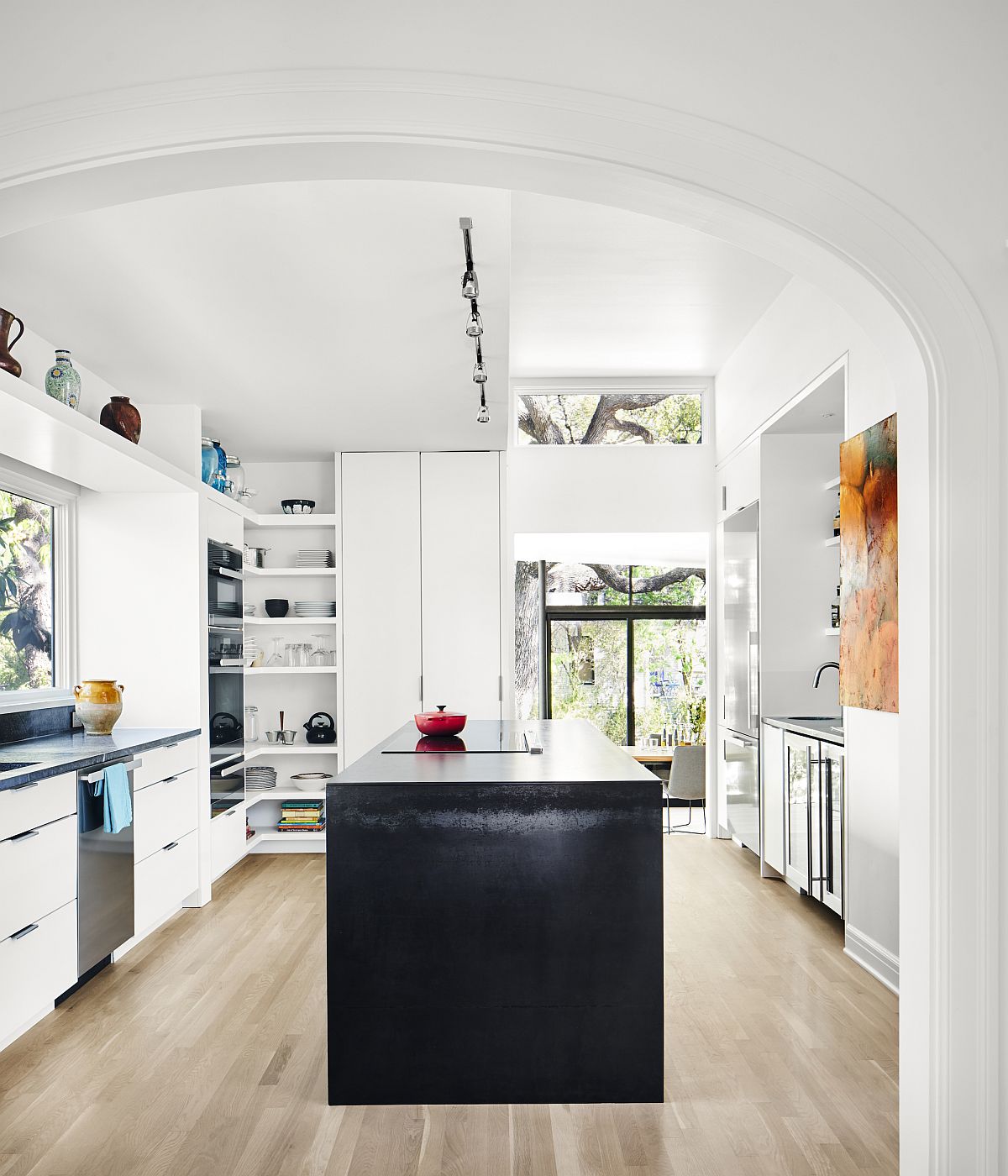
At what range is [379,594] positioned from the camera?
260 inches

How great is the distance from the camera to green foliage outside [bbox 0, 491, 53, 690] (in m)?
4.59

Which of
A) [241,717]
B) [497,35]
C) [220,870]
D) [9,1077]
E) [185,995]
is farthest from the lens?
[241,717]

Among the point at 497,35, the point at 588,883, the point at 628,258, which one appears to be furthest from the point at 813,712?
the point at 497,35

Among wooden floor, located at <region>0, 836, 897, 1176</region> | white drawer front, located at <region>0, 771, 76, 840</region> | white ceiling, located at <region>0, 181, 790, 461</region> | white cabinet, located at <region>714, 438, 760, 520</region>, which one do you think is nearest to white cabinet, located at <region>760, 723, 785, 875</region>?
wooden floor, located at <region>0, 836, 897, 1176</region>

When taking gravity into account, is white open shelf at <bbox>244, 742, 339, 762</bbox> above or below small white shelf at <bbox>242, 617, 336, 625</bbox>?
below

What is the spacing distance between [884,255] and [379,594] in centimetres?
499

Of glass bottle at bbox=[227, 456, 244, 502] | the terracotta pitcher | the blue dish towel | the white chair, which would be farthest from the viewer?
the white chair

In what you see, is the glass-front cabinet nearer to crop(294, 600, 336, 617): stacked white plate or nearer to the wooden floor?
the wooden floor

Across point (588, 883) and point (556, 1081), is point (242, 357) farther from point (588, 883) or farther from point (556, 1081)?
point (556, 1081)

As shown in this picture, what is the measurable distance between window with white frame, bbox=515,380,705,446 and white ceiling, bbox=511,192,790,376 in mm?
148

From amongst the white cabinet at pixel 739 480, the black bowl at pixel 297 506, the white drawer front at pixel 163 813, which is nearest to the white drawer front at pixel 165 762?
the white drawer front at pixel 163 813

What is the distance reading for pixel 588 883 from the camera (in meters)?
2.85

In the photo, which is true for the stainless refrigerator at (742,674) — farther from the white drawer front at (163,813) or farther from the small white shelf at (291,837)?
the white drawer front at (163,813)

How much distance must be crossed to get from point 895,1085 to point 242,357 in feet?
12.0
